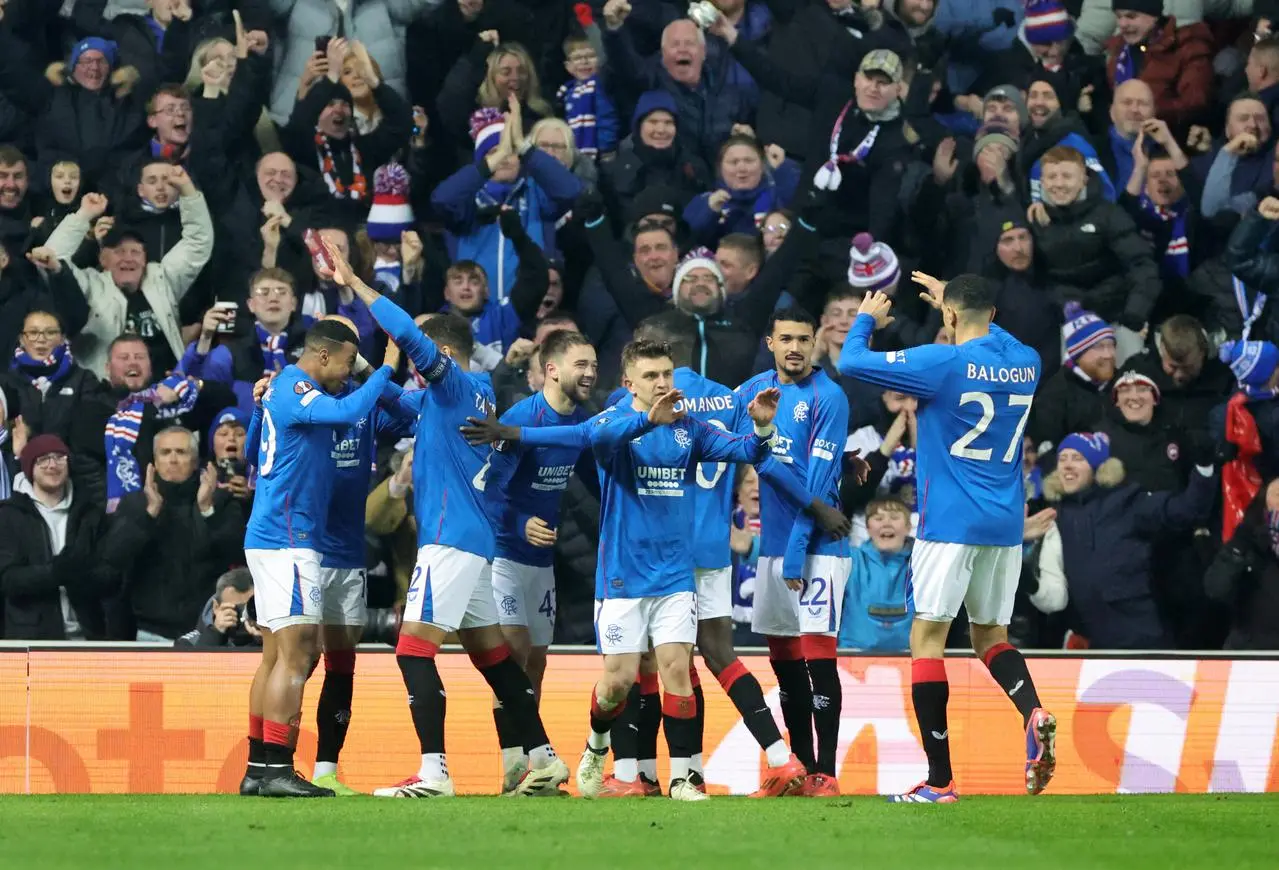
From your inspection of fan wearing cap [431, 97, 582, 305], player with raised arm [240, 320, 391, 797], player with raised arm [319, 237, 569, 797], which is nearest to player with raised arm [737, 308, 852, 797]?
player with raised arm [319, 237, 569, 797]

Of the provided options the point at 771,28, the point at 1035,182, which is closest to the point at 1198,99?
the point at 1035,182

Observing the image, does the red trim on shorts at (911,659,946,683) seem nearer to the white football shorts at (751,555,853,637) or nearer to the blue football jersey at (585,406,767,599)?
the white football shorts at (751,555,853,637)

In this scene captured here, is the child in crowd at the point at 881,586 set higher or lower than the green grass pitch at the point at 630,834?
higher

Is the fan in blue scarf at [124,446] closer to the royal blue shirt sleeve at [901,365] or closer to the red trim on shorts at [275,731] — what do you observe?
the red trim on shorts at [275,731]

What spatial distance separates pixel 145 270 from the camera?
1491cm

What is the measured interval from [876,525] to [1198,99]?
17.7ft

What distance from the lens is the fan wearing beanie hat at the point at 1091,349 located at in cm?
1415

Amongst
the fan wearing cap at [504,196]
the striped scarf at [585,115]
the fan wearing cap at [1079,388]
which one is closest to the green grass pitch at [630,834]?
the fan wearing cap at [1079,388]

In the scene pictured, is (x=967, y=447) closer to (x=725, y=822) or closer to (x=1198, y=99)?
(x=725, y=822)

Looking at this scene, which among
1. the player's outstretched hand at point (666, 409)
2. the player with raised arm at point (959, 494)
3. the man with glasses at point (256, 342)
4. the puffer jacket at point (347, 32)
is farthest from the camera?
the puffer jacket at point (347, 32)

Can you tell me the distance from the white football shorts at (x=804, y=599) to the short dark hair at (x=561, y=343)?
1.60 meters

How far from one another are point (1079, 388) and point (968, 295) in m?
5.12

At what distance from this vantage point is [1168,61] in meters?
15.7

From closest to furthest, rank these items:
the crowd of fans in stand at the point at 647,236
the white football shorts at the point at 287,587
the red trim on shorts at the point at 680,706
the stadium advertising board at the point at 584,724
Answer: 1. the red trim on shorts at the point at 680,706
2. the white football shorts at the point at 287,587
3. the stadium advertising board at the point at 584,724
4. the crowd of fans in stand at the point at 647,236
